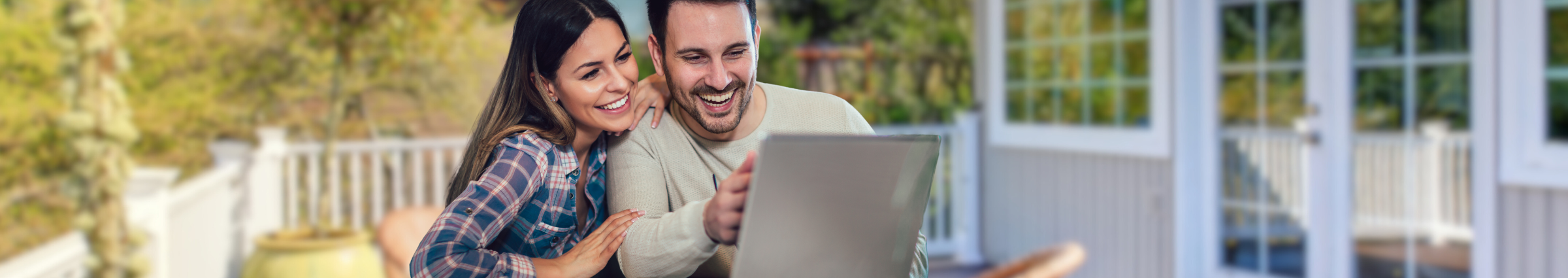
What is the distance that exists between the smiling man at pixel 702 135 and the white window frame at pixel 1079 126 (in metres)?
3.10

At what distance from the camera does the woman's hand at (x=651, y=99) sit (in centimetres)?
88

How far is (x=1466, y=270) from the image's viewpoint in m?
3.03

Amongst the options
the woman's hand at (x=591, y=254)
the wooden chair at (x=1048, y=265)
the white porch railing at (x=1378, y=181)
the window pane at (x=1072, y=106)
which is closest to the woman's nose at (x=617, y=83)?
the woman's hand at (x=591, y=254)

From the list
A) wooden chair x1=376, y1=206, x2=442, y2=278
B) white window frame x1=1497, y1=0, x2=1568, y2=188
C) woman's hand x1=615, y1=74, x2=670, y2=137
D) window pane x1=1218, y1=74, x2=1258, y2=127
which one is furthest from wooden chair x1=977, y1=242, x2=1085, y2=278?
window pane x1=1218, y1=74, x2=1258, y2=127

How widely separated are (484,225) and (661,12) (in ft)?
0.74

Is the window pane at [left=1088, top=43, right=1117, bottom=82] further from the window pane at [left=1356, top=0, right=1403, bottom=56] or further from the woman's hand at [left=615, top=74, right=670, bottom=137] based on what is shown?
the woman's hand at [left=615, top=74, right=670, bottom=137]

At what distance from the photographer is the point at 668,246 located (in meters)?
0.76

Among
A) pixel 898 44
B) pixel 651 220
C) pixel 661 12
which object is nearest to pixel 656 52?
pixel 661 12

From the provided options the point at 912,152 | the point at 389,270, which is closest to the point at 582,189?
the point at 912,152

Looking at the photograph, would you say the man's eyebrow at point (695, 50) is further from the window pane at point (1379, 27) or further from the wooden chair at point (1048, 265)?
the window pane at point (1379, 27)

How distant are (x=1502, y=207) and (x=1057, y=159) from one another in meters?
1.78

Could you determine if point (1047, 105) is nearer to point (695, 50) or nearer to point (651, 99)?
point (651, 99)

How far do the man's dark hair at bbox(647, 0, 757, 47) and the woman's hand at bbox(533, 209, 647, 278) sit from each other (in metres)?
0.17

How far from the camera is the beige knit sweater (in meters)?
0.86
